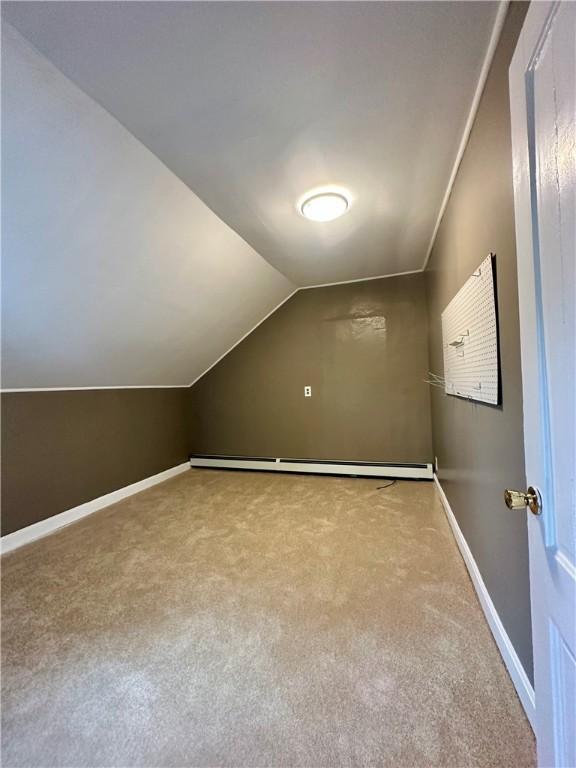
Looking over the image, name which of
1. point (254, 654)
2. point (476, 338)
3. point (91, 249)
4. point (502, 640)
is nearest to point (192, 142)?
point (91, 249)

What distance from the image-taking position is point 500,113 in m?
1.11

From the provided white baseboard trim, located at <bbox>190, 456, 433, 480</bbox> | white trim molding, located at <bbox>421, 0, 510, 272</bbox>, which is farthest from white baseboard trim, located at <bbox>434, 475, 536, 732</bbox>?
white trim molding, located at <bbox>421, 0, 510, 272</bbox>

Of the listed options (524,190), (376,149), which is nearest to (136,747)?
(524,190)

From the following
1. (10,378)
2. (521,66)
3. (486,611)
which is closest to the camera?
(521,66)

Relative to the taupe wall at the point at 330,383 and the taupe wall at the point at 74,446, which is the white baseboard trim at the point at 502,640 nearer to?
the taupe wall at the point at 330,383

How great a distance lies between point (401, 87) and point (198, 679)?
256 cm

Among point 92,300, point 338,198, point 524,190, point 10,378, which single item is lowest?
point 10,378

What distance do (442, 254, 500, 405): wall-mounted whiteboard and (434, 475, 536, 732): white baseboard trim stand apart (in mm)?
945

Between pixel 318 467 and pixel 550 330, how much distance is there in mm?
3371

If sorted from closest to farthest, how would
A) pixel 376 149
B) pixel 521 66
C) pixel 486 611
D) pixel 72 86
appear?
pixel 521 66
pixel 72 86
pixel 486 611
pixel 376 149

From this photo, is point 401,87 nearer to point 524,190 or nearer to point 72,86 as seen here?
point 524,190

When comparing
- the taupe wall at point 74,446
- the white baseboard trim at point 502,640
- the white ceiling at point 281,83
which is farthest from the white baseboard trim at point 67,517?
the white baseboard trim at point 502,640

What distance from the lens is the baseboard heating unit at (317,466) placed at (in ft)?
11.3

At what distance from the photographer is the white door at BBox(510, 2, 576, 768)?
A: 552mm
